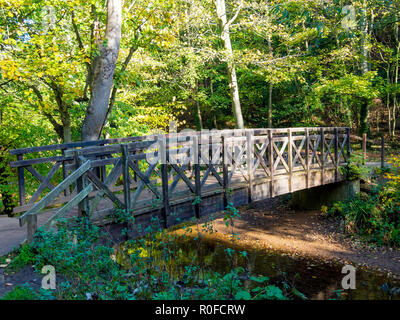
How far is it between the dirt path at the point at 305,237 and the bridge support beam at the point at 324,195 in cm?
39

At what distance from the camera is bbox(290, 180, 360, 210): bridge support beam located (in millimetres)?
12195

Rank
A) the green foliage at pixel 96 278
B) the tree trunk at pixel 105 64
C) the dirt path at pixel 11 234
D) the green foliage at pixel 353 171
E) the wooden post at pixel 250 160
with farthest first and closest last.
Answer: the green foliage at pixel 353 171 → the wooden post at pixel 250 160 → the tree trunk at pixel 105 64 → the dirt path at pixel 11 234 → the green foliage at pixel 96 278

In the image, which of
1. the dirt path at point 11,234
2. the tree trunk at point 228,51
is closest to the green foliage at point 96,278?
the dirt path at point 11,234

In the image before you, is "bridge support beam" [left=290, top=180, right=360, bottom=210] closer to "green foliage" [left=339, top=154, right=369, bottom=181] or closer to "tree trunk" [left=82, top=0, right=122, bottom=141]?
"green foliage" [left=339, top=154, right=369, bottom=181]

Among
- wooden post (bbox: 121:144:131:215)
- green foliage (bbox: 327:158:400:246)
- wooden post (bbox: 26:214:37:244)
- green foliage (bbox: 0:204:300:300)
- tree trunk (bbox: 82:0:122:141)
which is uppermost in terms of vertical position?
tree trunk (bbox: 82:0:122:141)

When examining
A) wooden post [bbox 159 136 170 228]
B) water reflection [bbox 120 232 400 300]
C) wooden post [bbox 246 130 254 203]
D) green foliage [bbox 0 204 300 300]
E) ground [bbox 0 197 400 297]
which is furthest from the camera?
ground [bbox 0 197 400 297]

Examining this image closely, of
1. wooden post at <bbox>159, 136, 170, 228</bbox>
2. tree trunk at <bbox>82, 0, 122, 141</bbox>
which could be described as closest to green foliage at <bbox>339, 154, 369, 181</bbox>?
wooden post at <bbox>159, 136, 170, 228</bbox>

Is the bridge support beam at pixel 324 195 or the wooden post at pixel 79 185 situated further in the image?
the bridge support beam at pixel 324 195

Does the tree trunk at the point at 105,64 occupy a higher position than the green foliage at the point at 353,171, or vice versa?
the tree trunk at the point at 105,64

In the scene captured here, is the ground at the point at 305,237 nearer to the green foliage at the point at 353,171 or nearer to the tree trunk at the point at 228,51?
the green foliage at the point at 353,171

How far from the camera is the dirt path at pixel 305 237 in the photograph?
8.91 meters

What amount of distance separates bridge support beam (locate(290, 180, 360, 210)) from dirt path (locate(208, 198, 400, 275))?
39 centimetres

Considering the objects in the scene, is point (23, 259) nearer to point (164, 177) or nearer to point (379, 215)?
point (164, 177)

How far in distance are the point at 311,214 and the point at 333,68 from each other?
324 inches
